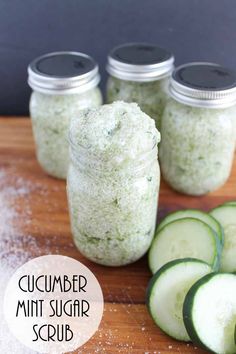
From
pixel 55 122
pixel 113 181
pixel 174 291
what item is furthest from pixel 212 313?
pixel 55 122

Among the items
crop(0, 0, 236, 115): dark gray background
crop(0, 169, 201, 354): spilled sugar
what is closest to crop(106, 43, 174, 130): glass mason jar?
crop(0, 0, 236, 115): dark gray background

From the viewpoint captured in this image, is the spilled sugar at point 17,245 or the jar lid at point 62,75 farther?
the jar lid at point 62,75

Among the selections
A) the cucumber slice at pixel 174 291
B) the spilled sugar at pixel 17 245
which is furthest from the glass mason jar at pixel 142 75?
the cucumber slice at pixel 174 291

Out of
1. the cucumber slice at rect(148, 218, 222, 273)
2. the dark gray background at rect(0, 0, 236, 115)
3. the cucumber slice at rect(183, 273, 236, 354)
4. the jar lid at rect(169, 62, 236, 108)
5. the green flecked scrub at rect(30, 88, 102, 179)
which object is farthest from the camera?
the dark gray background at rect(0, 0, 236, 115)

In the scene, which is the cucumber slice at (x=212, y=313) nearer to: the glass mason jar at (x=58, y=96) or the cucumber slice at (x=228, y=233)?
the cucumber slice at (x=228, y=233)

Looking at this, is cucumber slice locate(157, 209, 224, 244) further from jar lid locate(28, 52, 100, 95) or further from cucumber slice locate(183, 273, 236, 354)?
jar lid locate(28, 52, 100, 95)

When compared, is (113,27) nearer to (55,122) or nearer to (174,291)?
(55,122)

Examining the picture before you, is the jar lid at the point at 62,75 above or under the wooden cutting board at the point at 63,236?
above
